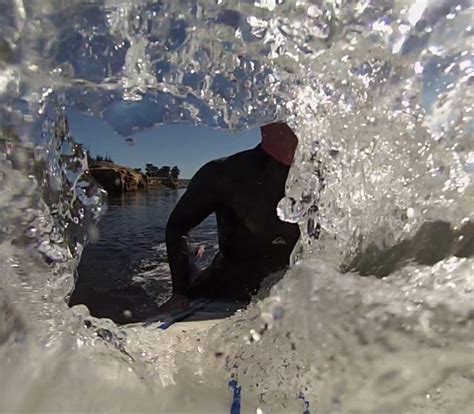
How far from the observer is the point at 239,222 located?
2.58 meters

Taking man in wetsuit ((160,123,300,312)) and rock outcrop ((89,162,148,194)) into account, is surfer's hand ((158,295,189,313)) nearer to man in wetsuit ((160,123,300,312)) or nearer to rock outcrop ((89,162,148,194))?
man in wetsuit ((160,123,300,312))

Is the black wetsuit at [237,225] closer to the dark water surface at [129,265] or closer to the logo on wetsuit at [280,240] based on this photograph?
the logo on wetsuit at [280,240]

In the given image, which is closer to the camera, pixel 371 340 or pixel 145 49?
pixel 371 340

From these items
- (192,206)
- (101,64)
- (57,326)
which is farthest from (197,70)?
(192,206)

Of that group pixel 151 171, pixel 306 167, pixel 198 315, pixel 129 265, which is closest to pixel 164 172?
pixel 151 171

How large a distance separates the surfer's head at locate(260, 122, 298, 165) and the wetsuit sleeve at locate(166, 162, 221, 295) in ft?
0.89

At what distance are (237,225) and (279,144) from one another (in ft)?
1.32

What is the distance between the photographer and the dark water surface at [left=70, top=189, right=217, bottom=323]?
281 centimetres

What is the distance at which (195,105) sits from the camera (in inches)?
56.1

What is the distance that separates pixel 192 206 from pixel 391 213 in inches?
56.6

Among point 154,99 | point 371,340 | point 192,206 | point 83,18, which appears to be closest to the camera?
point 371,340

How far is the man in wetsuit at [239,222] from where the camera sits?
2.46 meters

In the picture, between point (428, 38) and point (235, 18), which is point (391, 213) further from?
point (235, 18)

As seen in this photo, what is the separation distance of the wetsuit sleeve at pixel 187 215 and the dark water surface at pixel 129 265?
200 mm
